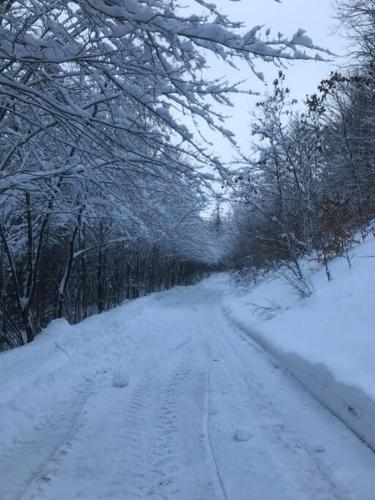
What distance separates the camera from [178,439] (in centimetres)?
433

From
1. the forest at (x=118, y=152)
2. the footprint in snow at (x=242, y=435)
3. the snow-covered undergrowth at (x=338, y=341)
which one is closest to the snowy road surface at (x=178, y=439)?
the footprint in snow at (x=242, y=435)

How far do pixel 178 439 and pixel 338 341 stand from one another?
9.57 ft

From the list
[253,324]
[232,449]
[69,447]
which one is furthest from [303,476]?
[253,324]

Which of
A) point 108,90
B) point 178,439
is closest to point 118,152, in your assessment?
point 108,90

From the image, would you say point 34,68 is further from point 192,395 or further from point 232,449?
point 192,395

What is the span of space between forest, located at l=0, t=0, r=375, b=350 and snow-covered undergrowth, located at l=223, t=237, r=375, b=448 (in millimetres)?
1607

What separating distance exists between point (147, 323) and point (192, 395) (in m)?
9.21

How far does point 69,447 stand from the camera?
421cm

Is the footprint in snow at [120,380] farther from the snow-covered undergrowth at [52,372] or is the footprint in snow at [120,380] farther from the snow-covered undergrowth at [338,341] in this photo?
the snow-covered undergrowth at [338,341]

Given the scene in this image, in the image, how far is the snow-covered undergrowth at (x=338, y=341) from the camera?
4513 mm

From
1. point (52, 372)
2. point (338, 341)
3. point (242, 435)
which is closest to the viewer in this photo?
point (242, 435)

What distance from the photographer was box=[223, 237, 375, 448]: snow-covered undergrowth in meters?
4.51

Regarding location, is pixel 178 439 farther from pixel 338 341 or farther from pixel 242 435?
pixel 338 341

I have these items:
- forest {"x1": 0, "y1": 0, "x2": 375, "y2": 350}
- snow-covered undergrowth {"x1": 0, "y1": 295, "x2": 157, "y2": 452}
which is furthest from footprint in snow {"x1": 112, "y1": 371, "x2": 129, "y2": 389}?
forest {"x1": 0, "y1": 0, "x2": 375, "y2": 350}
